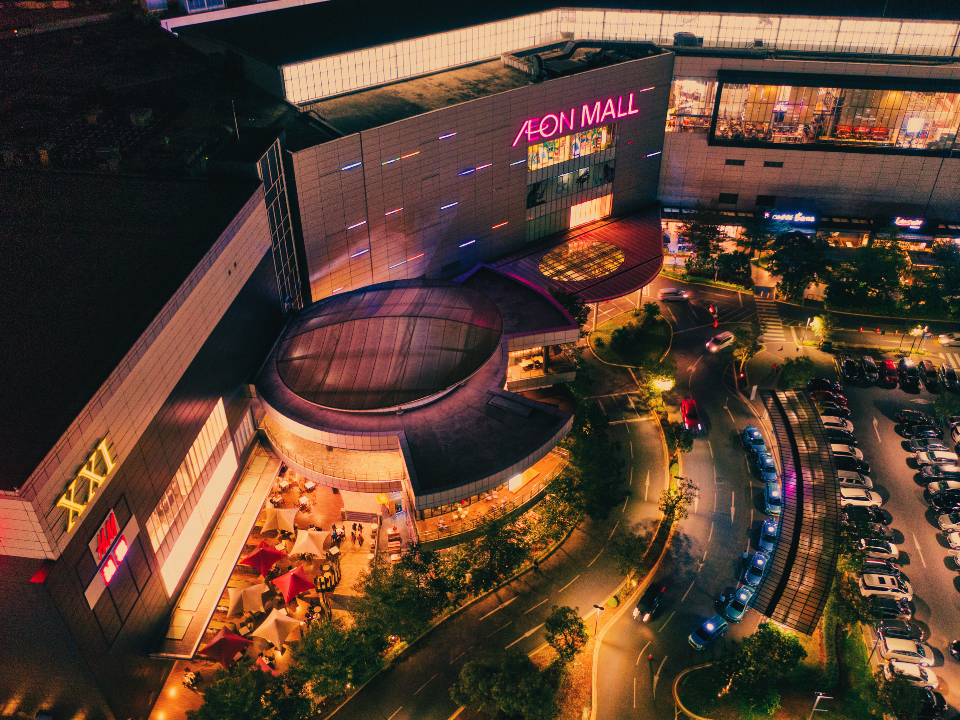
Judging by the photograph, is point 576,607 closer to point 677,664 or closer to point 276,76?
point 677,664

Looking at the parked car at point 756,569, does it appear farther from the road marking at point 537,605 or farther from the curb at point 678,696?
the road marking at point 537,605

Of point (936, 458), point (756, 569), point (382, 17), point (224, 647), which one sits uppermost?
point (382, 17)

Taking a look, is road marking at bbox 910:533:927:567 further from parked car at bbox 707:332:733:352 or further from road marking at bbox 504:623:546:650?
A: road marking at bbox 504:623:546:650

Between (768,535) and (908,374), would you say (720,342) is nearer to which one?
(908,374)

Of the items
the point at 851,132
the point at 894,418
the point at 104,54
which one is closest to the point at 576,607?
the point at 894,418

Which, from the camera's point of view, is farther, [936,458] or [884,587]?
[936,458]

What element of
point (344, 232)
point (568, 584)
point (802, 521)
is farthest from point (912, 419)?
point (344, 232)

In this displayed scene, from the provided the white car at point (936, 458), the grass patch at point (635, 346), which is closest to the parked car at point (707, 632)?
the white car at point (936, 458)

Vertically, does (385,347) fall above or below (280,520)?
above
